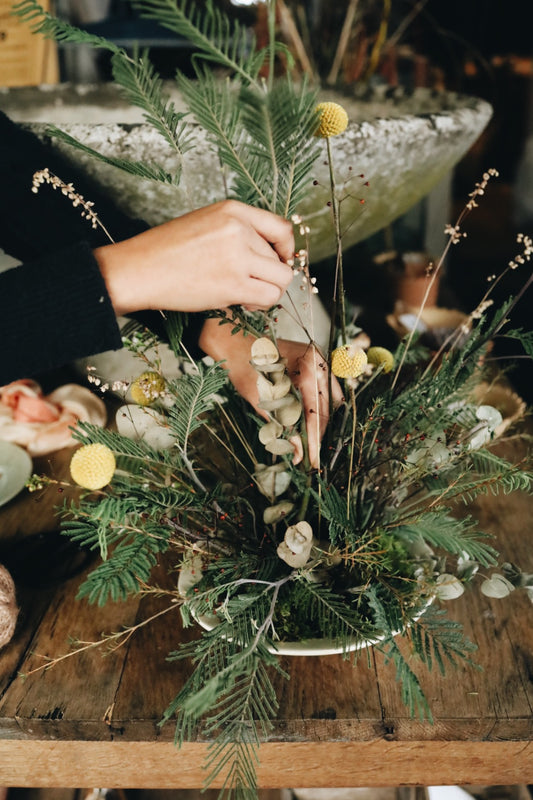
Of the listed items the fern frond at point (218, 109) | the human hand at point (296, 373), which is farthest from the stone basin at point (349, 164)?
the fern frond at point (218, 109)

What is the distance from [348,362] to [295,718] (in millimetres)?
268

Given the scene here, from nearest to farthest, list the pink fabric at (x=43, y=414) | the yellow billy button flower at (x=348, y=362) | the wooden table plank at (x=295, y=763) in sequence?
the yellow billy button flower at (x=348, y=362)
the wooden table plank at (x=295, y=763)
the pink fabric at (x=43, y=414)

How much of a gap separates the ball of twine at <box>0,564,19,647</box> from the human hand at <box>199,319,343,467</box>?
245 millimetres

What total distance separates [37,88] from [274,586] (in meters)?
1.04

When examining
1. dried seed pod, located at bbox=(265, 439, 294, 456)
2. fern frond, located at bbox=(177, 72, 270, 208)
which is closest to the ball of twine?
dried seed pod, located at bbox=(265, 439, 294, 456)

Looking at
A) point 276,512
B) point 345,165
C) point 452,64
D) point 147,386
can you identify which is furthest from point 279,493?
point 452,64

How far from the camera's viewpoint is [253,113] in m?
0.24

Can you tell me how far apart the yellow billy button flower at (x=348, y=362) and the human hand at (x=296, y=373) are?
14 mm

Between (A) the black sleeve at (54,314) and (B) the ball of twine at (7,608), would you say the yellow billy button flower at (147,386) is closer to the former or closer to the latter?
(A) the black sleeve at (54,314)

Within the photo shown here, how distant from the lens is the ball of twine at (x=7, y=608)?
462 mm

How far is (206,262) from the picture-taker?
0.36 meters

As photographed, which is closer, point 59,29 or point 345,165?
point 59,29

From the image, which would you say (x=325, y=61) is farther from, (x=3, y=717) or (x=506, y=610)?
(x=3, y=717)

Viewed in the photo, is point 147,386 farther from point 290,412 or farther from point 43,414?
point 43,414
